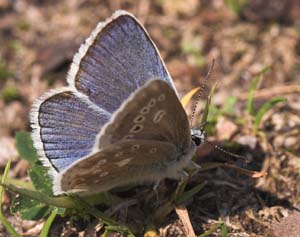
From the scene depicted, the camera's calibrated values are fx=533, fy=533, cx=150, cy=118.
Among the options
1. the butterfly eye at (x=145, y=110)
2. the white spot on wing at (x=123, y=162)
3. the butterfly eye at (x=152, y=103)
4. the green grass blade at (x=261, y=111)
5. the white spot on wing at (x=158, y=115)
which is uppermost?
the butterfly eye at (x=152, y=103)

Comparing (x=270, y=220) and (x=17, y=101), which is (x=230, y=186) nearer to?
(x=270, y=220)

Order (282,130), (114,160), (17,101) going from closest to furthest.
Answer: (114,160), (282,130), (17,101)

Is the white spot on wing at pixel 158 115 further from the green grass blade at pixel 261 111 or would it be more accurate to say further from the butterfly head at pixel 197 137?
the green grass blade at pixel 261 111

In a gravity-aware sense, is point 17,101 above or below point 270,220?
above

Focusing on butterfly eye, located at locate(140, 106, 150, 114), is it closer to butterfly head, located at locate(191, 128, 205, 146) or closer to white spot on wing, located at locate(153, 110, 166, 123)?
→ white spot on wing, located at locate(153, 110, 166, 123)

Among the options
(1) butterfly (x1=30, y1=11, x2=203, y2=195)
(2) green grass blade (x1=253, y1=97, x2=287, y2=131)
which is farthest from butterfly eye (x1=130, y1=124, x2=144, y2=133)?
(2) green grass blade (x1=253, y1=97, x2=287, y2=131)

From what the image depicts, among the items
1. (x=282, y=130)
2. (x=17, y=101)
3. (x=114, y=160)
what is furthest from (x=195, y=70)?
(x=114, y=160)

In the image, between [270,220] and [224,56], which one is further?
[224,56]

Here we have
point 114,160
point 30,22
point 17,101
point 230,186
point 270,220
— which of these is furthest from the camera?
point 30,22

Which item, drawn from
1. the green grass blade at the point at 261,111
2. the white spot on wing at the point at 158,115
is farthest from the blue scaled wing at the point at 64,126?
the green grass blade at the point at 261,111
